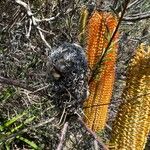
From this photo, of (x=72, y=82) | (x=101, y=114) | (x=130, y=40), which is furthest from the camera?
(x=130, y=40)

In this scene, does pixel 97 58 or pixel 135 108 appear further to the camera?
pixel 97 58

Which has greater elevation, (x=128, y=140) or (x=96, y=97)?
(x=96, y=97)

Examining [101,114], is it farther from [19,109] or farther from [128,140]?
[19,109]

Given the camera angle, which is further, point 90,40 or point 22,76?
point 22,76

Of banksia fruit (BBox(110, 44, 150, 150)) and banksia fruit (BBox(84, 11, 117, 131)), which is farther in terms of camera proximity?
banksia fruit (BBox(84, 11, 117, 131))

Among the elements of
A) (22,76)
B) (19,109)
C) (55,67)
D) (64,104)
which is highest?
(55,67)

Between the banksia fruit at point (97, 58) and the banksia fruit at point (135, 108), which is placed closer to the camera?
the banksia fruit at point (135, 108)

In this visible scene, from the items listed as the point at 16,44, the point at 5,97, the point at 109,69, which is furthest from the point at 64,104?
the point at 16,44

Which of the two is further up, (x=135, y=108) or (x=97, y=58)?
(x=97, y=58)
